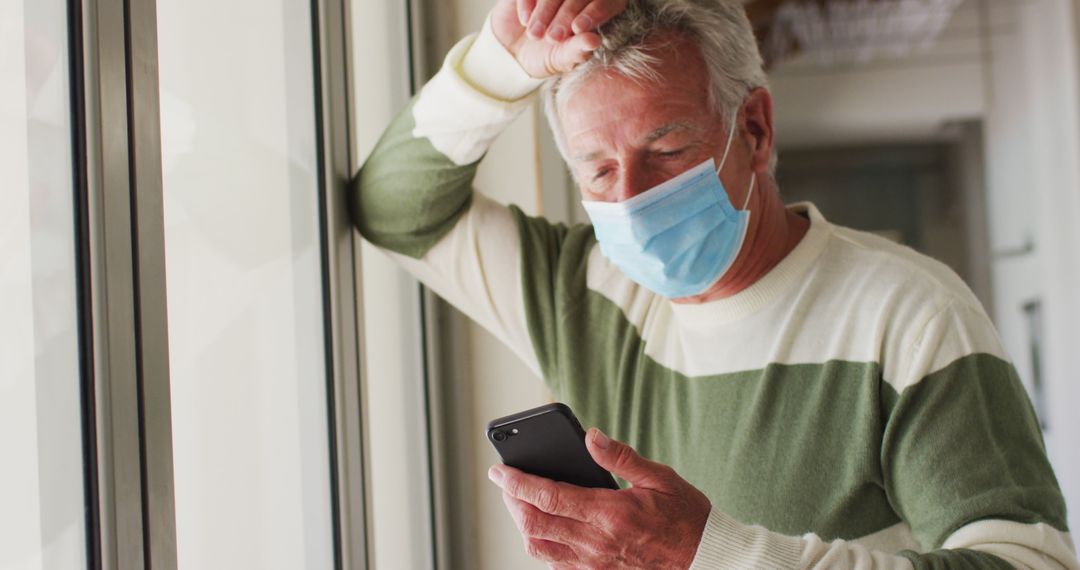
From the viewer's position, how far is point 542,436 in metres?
1.05

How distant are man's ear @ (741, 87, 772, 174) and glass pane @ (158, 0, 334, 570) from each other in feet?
2.04

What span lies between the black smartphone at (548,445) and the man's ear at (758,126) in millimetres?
521

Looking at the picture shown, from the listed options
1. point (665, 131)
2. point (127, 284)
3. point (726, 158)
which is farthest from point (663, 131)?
point (127, 284)

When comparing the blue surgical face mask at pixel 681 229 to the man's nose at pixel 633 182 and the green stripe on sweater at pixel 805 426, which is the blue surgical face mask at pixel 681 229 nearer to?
the man's nose at pixel 633 182

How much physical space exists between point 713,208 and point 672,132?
4.5 inches

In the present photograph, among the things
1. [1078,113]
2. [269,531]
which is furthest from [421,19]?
[1078,113]

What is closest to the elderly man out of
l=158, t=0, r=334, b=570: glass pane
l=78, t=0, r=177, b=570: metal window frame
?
l=158, t=0, r=334, b=570: glass pane

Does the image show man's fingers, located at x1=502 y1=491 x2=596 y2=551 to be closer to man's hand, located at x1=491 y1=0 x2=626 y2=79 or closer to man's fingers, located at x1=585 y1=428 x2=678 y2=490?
man's fingers, located at x1=585 y1=428 x2=678 y2=490

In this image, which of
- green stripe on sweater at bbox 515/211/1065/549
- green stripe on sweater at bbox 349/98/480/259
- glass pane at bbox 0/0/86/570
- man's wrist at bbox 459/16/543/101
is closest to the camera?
glass pane at bbox 0/0/86/570

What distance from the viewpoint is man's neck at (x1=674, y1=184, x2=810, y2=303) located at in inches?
52.6

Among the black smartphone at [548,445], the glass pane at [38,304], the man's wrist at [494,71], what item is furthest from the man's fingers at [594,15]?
the glass pane at [38,304]

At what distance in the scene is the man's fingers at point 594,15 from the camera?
1220 millimetres

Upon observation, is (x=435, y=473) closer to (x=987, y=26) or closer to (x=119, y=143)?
(x=119, y=143)

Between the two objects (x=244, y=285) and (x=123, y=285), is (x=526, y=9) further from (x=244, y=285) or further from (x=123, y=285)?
(x=123, y=285)
